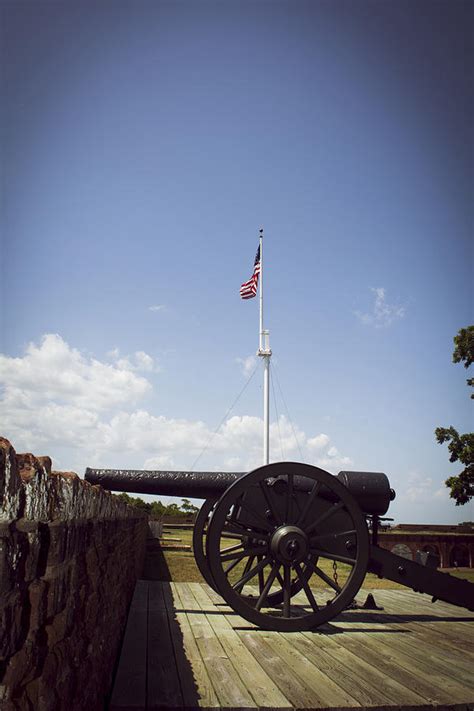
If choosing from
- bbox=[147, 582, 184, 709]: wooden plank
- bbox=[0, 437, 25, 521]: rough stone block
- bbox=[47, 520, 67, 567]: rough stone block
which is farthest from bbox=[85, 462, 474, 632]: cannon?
bbox=[0, 437, 25, 521]: rough stone block

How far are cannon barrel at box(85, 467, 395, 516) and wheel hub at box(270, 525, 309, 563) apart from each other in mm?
763

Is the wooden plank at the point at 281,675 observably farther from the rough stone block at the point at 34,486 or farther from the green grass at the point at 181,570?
the green grass at the point at 181,570

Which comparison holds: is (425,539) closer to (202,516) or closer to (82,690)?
(202,516)

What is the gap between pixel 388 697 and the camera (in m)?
3.89

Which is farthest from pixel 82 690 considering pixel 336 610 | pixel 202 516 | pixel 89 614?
pixel 202 516

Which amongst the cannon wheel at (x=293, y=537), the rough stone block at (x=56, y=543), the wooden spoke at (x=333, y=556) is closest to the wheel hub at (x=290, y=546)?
the cannon wheel at (x=293, y=537)

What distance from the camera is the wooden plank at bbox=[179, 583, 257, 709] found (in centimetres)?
369

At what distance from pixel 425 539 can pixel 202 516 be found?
11439 millimetres

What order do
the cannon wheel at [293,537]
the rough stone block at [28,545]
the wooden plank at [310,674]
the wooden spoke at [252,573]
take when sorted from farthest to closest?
the wooden spoke at [252,573] → the cannon wheel at [293,537] → the wooden plank at [310,674] → the rough stone block at [28,545]

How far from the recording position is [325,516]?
6328 millimetres

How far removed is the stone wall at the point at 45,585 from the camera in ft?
4.49

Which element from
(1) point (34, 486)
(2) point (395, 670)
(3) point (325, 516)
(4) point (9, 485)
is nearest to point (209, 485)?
(3) point (325, 516)

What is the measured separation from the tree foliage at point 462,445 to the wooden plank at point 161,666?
12582mm

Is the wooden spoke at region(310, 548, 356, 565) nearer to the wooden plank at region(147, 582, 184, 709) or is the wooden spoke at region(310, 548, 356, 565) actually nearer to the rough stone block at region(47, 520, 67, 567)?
the wooden plank at region(147, 582, 184, 709)
